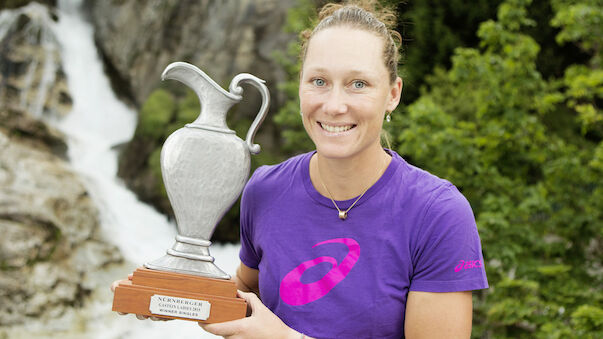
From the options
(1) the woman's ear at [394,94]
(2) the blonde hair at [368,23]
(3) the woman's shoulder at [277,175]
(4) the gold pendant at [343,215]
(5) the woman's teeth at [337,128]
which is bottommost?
(4) the gold pendant at [343,215]

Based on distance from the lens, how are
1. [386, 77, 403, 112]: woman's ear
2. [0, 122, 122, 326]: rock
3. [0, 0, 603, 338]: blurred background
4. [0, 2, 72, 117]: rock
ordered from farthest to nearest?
[0, 2, 72, 117]: rock < [0, 122, 122, 326]: rock < [0, 0, 603, 338]: blurred background < [386, 77, 403, 112]: woman's ear

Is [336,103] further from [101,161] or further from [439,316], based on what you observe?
[101,161]

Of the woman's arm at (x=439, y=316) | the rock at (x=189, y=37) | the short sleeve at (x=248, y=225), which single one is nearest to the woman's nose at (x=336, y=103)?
the short sleeve at (x=248, y=225)

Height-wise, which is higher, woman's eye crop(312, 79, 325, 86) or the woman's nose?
woman's eye crop(312, 79, 325, 86)

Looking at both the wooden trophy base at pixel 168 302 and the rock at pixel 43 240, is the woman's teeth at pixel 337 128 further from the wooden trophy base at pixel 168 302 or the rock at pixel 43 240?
the rock at pixel 43 240

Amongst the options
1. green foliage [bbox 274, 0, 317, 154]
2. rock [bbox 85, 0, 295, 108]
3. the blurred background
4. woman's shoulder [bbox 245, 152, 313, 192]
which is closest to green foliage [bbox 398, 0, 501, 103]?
the blurred background

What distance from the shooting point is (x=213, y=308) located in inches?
69.7

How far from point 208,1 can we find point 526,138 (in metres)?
9.31

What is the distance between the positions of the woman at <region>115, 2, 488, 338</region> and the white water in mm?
6010

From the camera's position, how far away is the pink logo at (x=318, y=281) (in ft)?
5.68

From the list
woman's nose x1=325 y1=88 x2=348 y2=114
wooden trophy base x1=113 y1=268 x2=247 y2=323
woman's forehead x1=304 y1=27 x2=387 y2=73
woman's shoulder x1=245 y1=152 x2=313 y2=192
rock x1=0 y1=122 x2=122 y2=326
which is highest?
woman's forehead x1=304 y1=27 x2=387 y2=73

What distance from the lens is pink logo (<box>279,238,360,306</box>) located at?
5.68ft

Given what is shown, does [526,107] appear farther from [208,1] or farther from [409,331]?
[208,1]

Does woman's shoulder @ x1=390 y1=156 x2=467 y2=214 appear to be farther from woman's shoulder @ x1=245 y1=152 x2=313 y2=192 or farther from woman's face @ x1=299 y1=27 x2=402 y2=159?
woman's shoulder @ x1=245 y1=152 x2=313 y2=192
